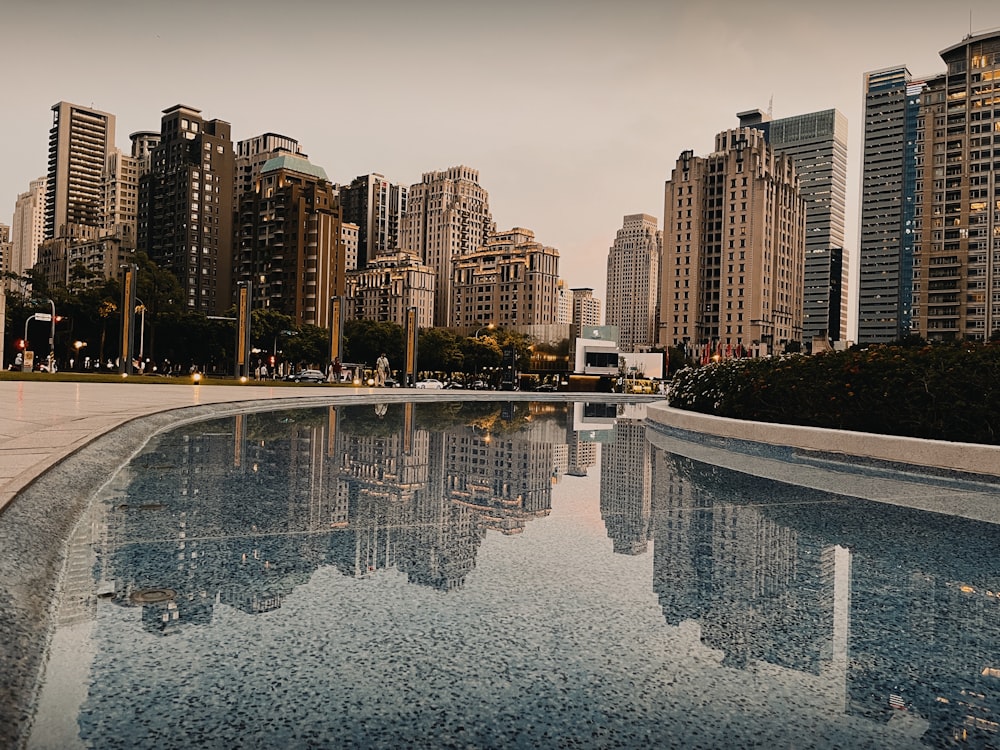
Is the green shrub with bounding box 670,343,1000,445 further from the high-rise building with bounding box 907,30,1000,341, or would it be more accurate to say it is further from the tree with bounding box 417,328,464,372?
the high-rise building with bounding box 907,30,1000,341

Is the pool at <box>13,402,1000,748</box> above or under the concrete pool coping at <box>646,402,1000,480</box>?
under

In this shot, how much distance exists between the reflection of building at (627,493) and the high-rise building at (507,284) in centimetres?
16237

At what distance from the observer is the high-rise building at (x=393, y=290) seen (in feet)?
612

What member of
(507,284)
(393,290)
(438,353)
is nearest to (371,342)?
(438,353)

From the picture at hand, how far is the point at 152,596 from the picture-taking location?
4406 millimetres

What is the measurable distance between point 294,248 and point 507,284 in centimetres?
5480

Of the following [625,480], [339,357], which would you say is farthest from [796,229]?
[625,480]

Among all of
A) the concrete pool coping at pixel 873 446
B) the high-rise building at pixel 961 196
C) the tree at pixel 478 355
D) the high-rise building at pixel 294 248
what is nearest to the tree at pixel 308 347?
the tree at pixel 478 355

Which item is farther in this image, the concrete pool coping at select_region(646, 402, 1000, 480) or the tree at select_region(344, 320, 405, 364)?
the tree at select_region(344, 320, 405, 364)

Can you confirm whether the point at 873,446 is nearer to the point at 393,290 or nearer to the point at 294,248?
the point at 294,248

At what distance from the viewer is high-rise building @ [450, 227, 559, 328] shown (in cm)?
18088

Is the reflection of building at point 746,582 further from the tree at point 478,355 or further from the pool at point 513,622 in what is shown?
the tree at point 478,355

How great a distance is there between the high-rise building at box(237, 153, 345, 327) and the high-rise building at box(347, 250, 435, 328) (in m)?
27.2

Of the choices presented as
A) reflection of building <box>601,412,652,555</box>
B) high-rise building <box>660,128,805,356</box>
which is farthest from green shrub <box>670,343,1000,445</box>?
high-rise building <box>660,128,805,356</box>
